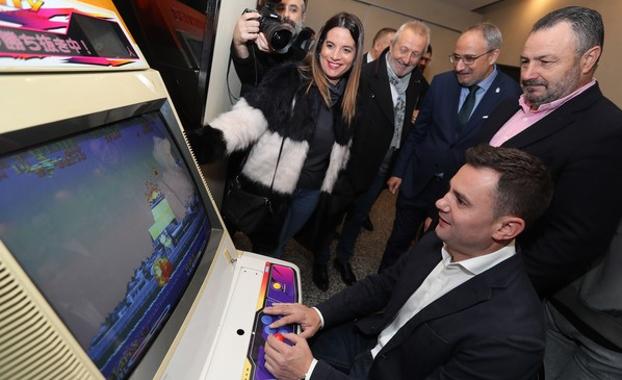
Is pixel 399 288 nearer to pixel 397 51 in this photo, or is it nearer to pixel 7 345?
pixel 7 345

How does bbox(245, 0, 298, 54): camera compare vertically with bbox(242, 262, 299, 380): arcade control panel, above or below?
above

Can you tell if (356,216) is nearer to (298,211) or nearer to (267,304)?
(298,211)

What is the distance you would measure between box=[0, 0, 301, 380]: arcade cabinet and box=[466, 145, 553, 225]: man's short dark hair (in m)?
0.71

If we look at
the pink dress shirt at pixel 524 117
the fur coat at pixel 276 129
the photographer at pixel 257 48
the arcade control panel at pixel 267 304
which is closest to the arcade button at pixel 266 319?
the arcade control panel at pixel 267 304

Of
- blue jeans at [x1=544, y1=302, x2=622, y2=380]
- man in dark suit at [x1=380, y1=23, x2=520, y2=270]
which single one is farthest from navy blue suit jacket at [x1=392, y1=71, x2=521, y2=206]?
blue jeans at [x1=544, y1=302, x2=622, y2=380]

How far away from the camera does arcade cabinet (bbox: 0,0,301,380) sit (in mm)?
344

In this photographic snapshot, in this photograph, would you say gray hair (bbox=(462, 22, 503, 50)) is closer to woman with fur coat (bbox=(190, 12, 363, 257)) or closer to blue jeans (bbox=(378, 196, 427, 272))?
woman with fur coat (bbox=(190, 12, 363, 257))

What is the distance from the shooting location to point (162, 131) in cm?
68

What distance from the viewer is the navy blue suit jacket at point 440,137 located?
1.78m

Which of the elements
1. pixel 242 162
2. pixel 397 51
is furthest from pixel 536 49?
pixel 242 162

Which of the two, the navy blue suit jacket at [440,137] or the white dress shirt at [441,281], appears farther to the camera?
the navy blue suit jacket at [440,137]

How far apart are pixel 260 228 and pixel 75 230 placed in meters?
1.14

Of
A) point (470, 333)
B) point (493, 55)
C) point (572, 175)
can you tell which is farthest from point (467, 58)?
point (470, 333)

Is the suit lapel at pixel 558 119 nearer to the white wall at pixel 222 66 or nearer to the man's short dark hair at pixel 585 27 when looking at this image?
the man's short dark hair at pixel 585 27
